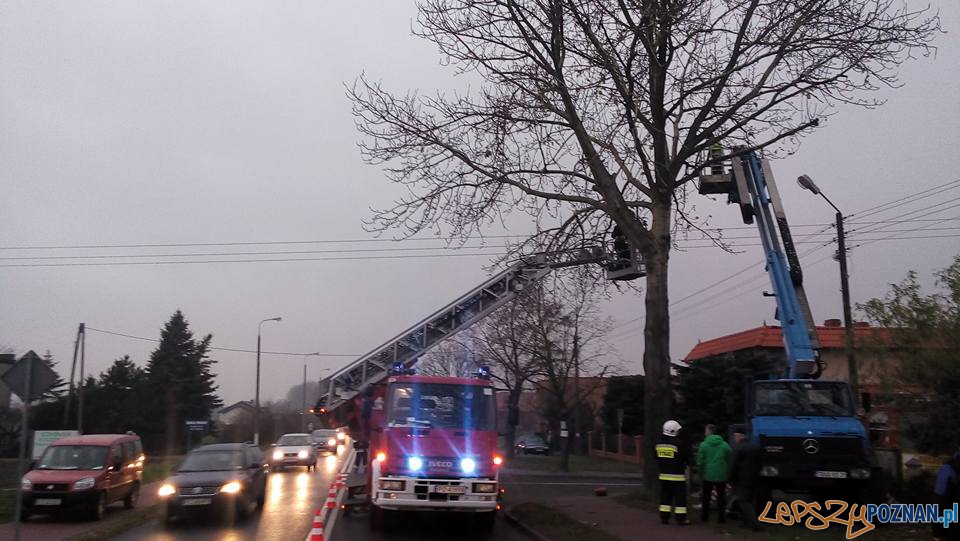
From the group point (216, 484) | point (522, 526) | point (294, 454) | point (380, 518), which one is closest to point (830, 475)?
point (522, 526)

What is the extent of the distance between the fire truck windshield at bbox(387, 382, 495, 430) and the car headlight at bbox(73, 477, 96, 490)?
7.75m

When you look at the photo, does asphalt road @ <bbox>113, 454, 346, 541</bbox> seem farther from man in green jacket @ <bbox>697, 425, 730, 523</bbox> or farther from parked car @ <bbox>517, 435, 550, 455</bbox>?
parked car @ <bbox>517, 435, 550, 455</bbox>

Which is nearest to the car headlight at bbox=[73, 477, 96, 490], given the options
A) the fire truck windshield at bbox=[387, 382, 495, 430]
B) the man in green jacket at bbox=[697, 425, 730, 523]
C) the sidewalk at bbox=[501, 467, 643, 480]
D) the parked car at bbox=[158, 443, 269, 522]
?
the parked car at bbox=[158, 443, 269, 522]

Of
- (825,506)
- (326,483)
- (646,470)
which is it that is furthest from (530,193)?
(326,483)

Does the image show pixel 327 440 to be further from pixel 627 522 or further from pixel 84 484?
pixel 627 522

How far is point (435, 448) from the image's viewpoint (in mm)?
14406

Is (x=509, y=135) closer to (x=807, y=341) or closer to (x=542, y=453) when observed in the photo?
(x=807, y=341)

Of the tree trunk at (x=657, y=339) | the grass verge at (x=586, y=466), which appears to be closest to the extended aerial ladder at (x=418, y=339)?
the tree trunk at (x=657, y=339)

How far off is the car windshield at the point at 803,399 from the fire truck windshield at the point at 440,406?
5.10m

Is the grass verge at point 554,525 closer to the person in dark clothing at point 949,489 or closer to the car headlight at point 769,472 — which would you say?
the car headlight at point 769,472

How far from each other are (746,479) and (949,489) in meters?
3.68

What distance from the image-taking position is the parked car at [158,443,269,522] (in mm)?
16797

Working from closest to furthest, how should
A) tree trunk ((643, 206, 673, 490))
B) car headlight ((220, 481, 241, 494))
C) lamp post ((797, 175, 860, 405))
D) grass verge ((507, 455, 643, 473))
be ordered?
car headlight ((220, 481, 241, 494))
tree trunk ((643, 206, 673, 490))
lamp post ((797, 175, 860, 405))
grass verge ((507, 455, 643, 473))

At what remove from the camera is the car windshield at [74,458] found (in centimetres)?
1919
